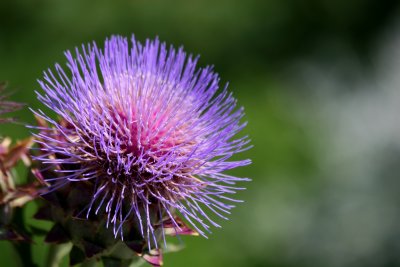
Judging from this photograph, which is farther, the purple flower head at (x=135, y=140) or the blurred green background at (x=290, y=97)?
the blurred green background at (x=290, y=97)

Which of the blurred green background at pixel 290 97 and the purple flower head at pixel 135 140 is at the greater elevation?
the blurred green background at pixel 290 97

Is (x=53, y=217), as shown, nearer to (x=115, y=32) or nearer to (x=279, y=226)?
(x=279, y=226)

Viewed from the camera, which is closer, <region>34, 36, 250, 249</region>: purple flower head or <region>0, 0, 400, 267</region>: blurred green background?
<region>34, 36, 250, 249</region>: purple flower head

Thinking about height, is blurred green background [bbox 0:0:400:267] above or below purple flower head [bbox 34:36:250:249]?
above

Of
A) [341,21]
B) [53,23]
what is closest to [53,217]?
[53,23]
